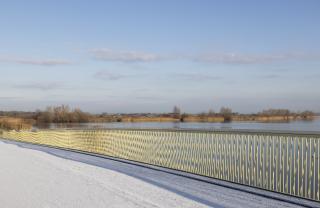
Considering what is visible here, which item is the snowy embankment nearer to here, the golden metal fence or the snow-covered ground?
the snow-covered ground

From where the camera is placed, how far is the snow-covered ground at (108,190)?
352 inches

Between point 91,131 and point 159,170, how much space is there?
8948mm

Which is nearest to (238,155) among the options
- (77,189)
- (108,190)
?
(108,190)

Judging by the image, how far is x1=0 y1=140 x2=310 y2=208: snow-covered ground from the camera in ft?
29.4

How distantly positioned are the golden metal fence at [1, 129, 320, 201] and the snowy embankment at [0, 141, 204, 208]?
2.14 meters

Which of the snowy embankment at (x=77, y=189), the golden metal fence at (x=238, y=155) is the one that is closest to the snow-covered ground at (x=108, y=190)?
the snowy embankment at (x=77, y=189)

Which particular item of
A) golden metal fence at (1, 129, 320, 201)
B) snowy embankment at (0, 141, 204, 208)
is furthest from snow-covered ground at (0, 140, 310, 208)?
golden metal fence at (1, 129, 320, 201)

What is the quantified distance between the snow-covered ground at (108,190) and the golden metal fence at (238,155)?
2.57ft

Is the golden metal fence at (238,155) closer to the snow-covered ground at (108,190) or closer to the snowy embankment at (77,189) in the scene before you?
the snow-covered ground at (108,190)

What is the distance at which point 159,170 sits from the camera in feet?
47.0

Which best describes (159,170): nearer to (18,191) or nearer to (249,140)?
(249,140)

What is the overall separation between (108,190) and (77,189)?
30.6 inches

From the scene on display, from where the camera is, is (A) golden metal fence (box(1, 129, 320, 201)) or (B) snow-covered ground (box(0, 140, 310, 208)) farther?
(A) golden metal fence (box(1, 129, 320, 201))

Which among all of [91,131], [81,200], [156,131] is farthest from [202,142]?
[91,131]
